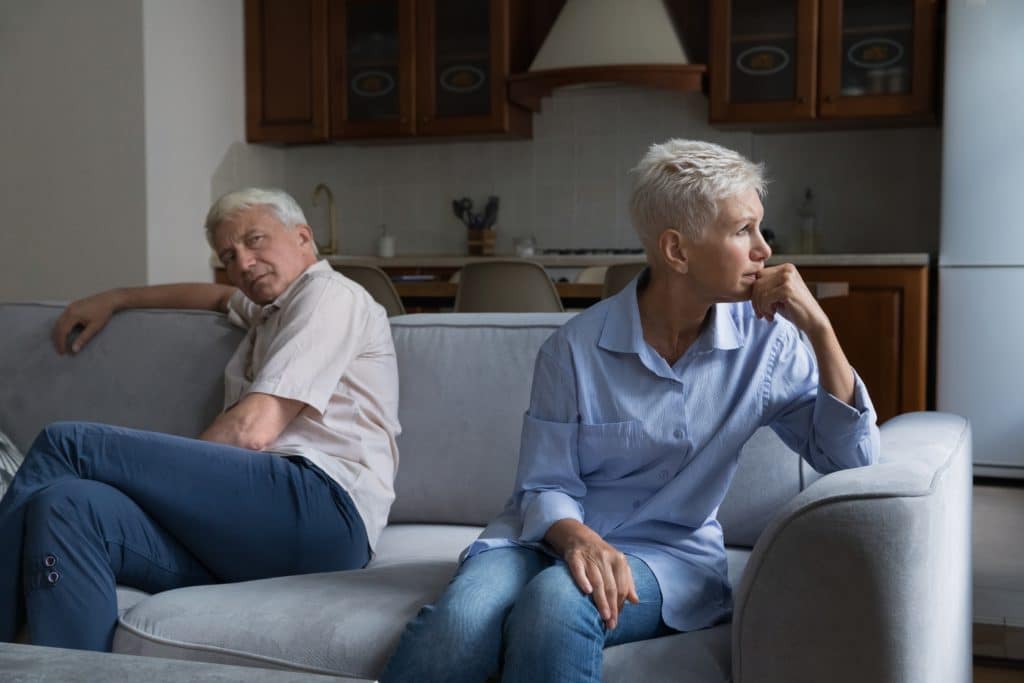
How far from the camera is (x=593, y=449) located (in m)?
1.64

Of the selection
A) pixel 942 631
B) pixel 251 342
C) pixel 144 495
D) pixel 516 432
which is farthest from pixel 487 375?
pixel 942 631

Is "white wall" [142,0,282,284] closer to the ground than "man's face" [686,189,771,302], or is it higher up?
higher up

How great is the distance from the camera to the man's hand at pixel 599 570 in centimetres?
144

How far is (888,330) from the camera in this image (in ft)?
14.4

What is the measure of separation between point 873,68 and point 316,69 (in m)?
2.51

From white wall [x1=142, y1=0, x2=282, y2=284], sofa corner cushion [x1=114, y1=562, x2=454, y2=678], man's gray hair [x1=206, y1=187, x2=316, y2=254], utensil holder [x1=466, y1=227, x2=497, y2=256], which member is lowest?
sofa corner cushion [x1=114, y1=562, x2=454, y2=678]

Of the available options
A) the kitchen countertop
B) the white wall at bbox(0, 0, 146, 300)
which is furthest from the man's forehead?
the white wall at bbox(0, 0, 146, 300)

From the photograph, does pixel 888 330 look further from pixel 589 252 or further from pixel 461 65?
pixel 461 65

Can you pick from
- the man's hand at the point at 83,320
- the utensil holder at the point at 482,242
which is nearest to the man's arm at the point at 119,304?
the man's hand at the point at 83,320

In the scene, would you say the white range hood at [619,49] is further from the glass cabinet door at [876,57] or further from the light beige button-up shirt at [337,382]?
the light beige button-up shirt at [337,382]

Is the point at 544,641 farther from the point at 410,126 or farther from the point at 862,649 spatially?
the point at 410,126

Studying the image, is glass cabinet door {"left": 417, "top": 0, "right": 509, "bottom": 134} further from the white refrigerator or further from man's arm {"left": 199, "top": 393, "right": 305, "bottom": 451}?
man's arm {"left": 199, "top": 393, "right": 305, "bottom": 451}

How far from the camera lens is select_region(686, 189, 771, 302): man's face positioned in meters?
1.58

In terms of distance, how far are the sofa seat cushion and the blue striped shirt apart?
0.14m
